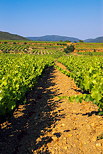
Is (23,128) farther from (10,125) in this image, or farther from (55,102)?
(55,102)

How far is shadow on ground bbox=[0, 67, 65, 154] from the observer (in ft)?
13.9

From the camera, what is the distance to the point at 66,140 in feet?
14.1

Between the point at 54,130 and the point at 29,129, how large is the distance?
821mm

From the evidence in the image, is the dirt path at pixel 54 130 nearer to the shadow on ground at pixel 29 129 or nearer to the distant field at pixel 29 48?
the shadow on ground at pixel 29 129

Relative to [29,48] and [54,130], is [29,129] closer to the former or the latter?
[54,130]

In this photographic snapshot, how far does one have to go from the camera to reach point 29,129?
16.8 feet

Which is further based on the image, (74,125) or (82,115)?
(82,115)

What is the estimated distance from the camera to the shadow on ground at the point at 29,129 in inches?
167

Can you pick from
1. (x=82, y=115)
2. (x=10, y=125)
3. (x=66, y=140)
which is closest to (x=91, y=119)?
(x=82, y=115)

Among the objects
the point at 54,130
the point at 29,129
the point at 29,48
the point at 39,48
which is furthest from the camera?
the point at 39,48

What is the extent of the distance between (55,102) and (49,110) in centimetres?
92

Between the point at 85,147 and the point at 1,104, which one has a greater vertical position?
the point at 1,104

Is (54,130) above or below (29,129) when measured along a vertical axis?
above

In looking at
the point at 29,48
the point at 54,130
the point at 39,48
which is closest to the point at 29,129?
the point at 54,130
